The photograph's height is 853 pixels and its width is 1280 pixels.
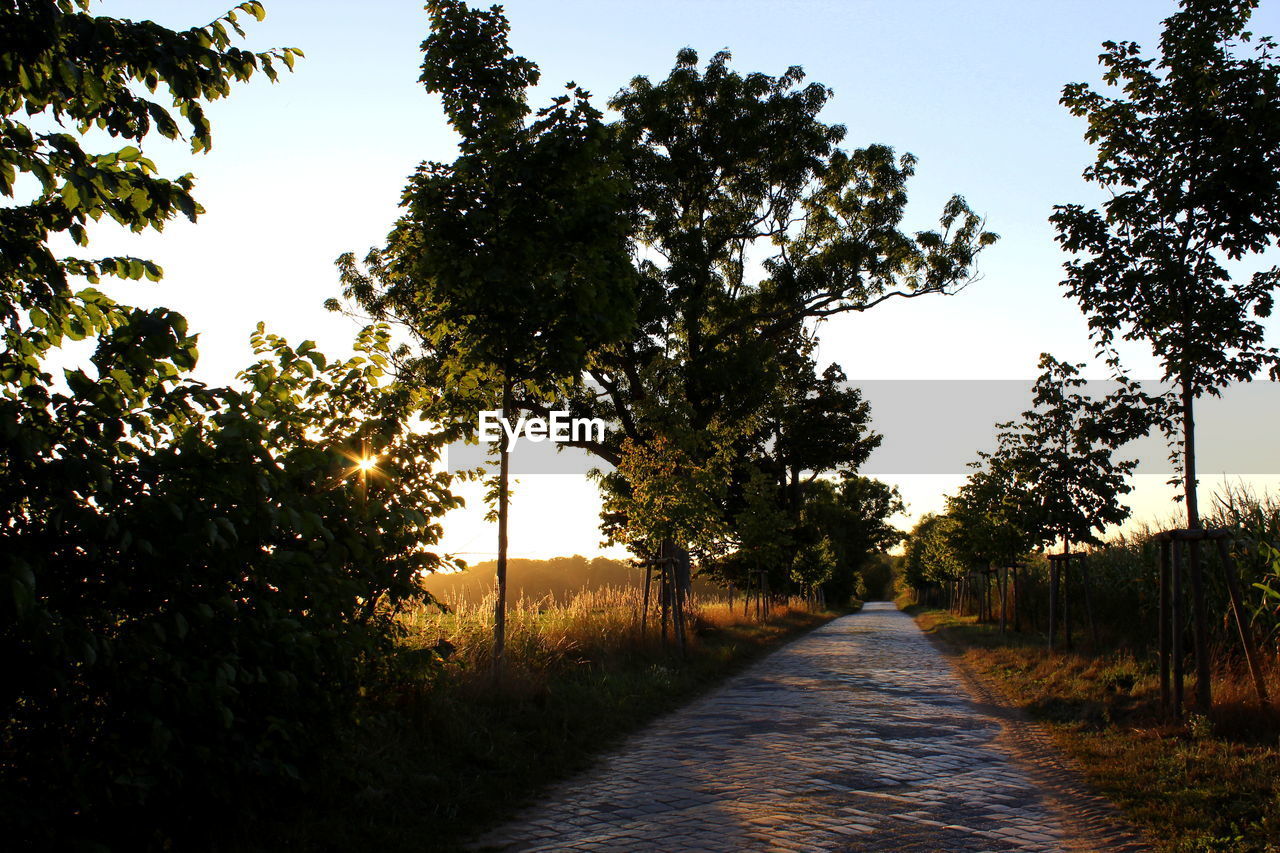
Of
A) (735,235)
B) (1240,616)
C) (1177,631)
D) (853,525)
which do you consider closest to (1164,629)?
(1177,631)

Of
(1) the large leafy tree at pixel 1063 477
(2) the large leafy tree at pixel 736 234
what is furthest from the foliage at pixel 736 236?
(1) the large leafy tree at pixel 1063 477

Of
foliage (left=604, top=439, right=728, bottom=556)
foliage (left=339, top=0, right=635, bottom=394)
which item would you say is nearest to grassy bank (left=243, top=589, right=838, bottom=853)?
foliage (left=604, top=439, right=728, bottom=556)

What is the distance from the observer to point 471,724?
8914 mm

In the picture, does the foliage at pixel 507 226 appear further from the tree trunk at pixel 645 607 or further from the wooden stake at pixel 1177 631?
the tree trunk at pixel 645 607

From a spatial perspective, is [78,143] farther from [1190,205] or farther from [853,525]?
[853,525]

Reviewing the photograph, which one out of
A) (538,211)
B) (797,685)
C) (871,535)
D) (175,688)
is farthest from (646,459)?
(871,535)

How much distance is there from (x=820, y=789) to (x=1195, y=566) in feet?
17.3

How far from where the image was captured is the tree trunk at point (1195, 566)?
9.65 meters

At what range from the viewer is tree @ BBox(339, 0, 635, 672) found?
10.3 metres

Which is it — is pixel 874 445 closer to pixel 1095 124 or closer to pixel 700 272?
pixel 700 272

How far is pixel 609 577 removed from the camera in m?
23.5

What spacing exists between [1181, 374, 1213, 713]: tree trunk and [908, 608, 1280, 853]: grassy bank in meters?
0.22

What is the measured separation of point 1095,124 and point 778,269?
1678cm

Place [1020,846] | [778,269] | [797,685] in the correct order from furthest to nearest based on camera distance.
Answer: [778,269] → [797,685] → [1020,846]
